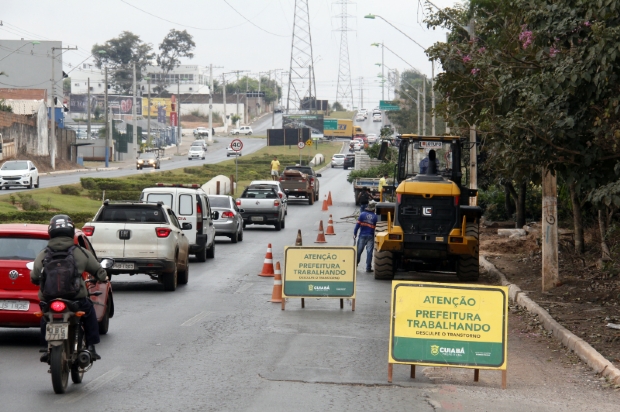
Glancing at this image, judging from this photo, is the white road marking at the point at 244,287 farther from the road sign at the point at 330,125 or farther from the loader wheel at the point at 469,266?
the road sign at the point at 330,125

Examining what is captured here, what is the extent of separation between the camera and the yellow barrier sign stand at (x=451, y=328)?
32.1 feet

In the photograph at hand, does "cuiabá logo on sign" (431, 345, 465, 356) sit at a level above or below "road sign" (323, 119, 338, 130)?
below

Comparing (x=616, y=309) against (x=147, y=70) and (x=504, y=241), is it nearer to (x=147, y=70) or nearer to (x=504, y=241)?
(x=504, y=241)

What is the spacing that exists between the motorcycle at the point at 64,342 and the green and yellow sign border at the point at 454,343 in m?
3.12

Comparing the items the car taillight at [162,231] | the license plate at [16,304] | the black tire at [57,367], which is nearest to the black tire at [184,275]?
the car taillight at [162,231]

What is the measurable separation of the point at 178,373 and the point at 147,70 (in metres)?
180

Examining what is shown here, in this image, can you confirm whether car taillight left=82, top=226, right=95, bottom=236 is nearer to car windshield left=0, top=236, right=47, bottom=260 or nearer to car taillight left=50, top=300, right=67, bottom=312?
car windshield left=0, top=236, right=47, bottom=260

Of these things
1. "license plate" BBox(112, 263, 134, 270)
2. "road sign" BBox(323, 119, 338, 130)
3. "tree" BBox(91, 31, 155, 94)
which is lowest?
"license plate" BBox(112, 263, 134, 270)

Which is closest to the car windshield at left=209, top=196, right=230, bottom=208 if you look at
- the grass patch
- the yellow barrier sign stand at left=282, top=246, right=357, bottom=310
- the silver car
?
the silver car

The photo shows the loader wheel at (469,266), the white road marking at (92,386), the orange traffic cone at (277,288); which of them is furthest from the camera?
the loader wheel at (469,266)

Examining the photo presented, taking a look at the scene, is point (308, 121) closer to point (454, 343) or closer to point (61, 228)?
point (454, 343)

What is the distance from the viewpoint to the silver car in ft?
97.9

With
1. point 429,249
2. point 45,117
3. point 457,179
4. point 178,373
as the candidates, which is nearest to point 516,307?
point 429,249

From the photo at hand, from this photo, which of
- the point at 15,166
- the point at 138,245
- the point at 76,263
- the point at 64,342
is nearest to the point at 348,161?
the point at 15,166
